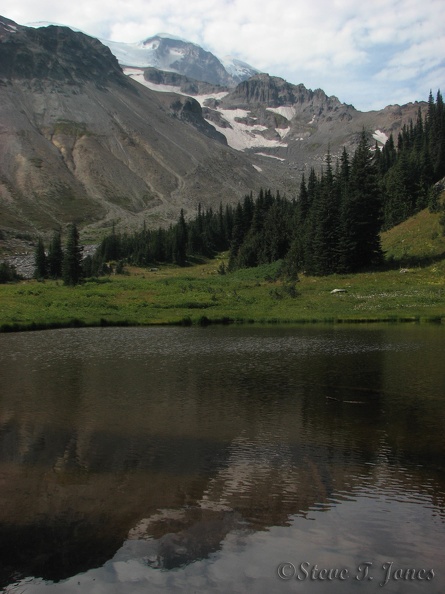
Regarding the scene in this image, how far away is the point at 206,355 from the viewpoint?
36.9 m

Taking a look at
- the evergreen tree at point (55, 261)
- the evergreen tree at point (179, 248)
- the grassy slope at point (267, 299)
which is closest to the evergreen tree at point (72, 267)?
the grassy slope at point (267, 299)

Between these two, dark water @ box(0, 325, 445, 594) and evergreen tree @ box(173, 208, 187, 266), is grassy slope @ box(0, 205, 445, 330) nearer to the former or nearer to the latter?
dark water @ box(0, 325, 445, 594)

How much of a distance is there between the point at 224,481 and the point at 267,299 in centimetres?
5823

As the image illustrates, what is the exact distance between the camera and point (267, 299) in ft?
236

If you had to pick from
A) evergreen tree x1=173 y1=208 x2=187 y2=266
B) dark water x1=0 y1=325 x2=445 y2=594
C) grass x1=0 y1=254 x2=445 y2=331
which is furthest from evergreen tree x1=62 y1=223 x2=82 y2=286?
dark water x1=0 y1=325 x2=445 y2=594

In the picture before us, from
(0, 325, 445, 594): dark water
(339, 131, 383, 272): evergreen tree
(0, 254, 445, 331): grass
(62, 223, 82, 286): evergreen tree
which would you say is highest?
(339, 131, 383, 272): evergreen tree

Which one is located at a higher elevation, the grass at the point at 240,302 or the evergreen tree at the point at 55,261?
the evergreen tree at the point at 55,261

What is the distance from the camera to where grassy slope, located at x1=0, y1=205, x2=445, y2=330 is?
60188 mm

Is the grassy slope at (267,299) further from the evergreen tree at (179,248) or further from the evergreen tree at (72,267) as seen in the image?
the evergreen tree at (179,248)

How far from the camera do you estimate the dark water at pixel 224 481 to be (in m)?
9.93

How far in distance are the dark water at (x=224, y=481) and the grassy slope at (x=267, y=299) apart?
29853mm

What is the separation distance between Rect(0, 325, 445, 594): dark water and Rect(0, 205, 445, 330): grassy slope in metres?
29.9

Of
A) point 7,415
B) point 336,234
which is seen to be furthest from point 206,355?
point 336,234

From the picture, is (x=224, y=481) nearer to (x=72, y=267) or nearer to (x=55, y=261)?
(x=72, y=267)
